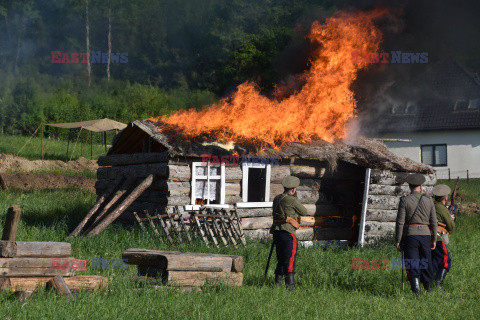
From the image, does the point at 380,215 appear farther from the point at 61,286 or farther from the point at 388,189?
the point at 61,286

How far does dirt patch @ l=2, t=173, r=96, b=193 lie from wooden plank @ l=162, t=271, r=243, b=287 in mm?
14872

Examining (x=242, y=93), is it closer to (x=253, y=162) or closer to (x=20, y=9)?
(x=253, y=162)

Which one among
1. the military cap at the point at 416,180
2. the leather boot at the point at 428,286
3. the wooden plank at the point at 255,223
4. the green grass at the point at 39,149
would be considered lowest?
the leather boot at the point at 428,286

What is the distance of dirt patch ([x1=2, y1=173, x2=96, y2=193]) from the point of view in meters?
20.9

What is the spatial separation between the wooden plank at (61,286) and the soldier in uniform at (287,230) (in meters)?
3.26

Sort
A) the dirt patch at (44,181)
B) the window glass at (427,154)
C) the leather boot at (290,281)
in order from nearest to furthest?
1. the leather boot at (290,281)
2. the dirt patch at (44,181)
3. the window glass at (427,154)

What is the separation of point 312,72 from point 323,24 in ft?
5.05

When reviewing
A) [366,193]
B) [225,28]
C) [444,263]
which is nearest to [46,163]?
[225,28]

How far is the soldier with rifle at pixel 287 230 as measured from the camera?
8.22 meters

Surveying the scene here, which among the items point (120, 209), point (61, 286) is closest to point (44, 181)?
point (120, 209)

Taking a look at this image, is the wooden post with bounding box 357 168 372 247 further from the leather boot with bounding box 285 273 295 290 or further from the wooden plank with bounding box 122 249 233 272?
the wooden plank with bounding box 122 249 233 272

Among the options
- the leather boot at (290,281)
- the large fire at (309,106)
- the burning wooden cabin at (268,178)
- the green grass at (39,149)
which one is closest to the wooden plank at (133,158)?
the burning wooden cabin at (268,178)

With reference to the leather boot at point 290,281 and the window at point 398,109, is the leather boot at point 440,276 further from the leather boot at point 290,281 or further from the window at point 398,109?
the window at point 398,109

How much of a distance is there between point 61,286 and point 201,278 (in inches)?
79.4
